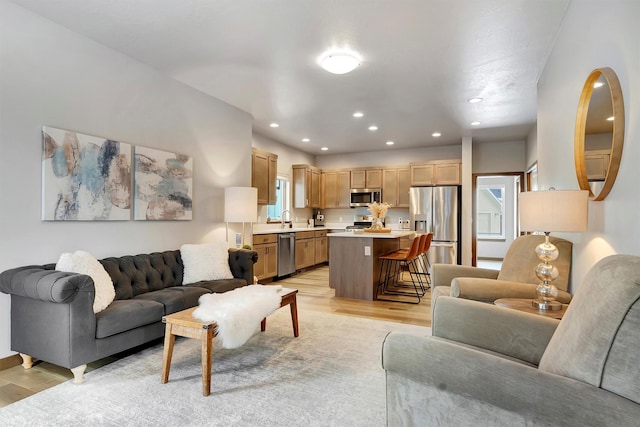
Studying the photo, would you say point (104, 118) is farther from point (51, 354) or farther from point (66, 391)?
point (66, 391)

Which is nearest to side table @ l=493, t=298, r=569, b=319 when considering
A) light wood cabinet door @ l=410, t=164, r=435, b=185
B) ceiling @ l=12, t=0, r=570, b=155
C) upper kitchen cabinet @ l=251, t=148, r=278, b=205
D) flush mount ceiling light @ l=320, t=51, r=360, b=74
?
ceiling @ l=12, t=0, r=570, b=155

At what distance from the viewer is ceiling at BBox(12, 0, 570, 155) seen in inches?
103

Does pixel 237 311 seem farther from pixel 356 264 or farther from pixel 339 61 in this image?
pixel 356 264

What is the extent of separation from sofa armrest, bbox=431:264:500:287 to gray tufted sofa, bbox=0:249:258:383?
2.23m

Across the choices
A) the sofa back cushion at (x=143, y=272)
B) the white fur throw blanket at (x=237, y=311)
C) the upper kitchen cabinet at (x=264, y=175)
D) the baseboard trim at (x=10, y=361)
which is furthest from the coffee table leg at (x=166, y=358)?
the upper kitchen cabinet at (x=264, y=175)

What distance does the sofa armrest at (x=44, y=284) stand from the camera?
2180mm

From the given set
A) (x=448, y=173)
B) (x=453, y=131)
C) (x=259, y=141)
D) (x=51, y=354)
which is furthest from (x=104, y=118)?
(x=448, y=173)

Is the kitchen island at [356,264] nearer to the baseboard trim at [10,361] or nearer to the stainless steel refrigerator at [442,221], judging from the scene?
the stainless steel refrigerator at [442,221]

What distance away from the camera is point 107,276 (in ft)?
9.18

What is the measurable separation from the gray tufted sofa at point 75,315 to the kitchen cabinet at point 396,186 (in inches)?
217

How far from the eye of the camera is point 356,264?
4832mm

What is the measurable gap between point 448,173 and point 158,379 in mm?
6241

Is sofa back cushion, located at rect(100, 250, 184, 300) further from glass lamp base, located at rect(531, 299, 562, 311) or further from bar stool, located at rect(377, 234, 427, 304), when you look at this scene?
glass lamp base, located at rect(531, 299, 562, 311)

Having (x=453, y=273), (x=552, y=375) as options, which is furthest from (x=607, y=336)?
(x=453, y=273)
